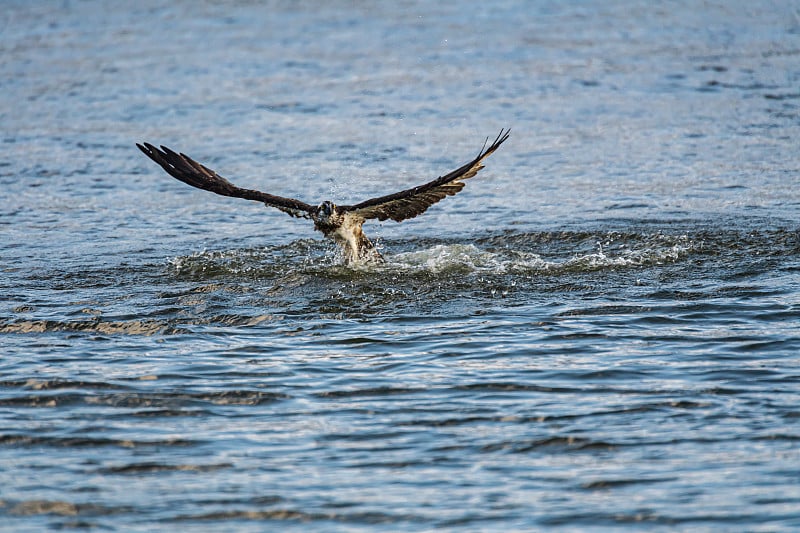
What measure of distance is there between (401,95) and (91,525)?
12.4 meters

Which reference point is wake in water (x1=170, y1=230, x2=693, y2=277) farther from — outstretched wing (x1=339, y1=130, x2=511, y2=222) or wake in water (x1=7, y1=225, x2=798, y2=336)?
outstretched wing (x1=339, y1=130, x2=511, y2=222)

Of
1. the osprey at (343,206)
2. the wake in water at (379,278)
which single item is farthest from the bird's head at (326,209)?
the wake in water at (379,278)

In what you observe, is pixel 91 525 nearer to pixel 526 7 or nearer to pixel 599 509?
pixel 599 509

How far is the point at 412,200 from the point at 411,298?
784 millimetres

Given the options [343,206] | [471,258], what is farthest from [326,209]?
[471,258]

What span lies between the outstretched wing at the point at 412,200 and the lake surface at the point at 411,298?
493 millimetres

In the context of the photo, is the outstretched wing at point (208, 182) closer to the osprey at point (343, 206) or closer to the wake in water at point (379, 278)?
the osprey at point (343, 206)

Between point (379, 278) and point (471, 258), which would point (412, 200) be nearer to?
point (379, 278)

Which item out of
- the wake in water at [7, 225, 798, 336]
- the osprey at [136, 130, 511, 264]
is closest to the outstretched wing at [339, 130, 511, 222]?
the osprey at [136, 130, 511, 264]

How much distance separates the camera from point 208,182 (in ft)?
32.0

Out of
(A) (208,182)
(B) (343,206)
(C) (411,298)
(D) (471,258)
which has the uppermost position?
(A) (208,182)

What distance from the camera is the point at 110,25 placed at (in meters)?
22.9

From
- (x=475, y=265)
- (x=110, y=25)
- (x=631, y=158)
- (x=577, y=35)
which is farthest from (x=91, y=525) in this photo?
(x=110, y=25)

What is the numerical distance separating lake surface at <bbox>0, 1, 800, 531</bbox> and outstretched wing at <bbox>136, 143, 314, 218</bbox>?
24.0 inches
